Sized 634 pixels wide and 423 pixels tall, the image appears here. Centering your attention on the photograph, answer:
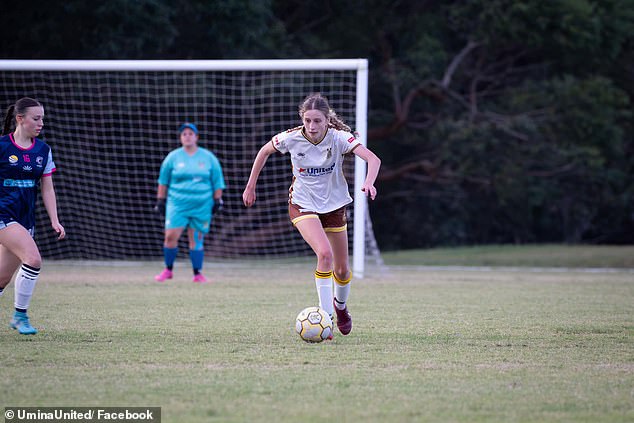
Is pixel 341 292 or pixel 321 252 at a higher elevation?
pixel 321 252

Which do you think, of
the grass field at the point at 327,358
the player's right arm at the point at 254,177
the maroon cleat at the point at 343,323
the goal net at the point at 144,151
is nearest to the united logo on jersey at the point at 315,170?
the player's right arm at the point at 254,177

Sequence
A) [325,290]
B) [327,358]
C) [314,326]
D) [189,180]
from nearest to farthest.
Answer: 1. [327,358]
2. [314,326]
3. [325,290]
4. [189,180]

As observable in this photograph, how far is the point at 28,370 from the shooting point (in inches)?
193

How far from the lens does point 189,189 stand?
11.6 metres

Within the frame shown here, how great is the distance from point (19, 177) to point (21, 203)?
8.0 inches

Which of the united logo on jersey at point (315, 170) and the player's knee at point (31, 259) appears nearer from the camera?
the player's knee at point (31, 259)

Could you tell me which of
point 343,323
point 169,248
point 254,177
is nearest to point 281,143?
point 254,177

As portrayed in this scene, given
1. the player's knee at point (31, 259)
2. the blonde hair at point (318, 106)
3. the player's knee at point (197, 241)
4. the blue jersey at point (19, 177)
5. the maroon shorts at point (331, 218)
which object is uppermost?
the blonde hair at point (318, 106)

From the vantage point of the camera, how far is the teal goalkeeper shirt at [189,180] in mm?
11633

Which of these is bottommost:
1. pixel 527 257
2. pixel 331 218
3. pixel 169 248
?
pixel 527 257

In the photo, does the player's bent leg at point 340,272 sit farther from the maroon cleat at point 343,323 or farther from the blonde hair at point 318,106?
the blonde hair at point 318,106

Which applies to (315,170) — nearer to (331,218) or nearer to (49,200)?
(331,218)

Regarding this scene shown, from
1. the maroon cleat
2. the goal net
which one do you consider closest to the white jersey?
the maroon cleat

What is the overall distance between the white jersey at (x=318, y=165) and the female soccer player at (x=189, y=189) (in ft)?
16.9
